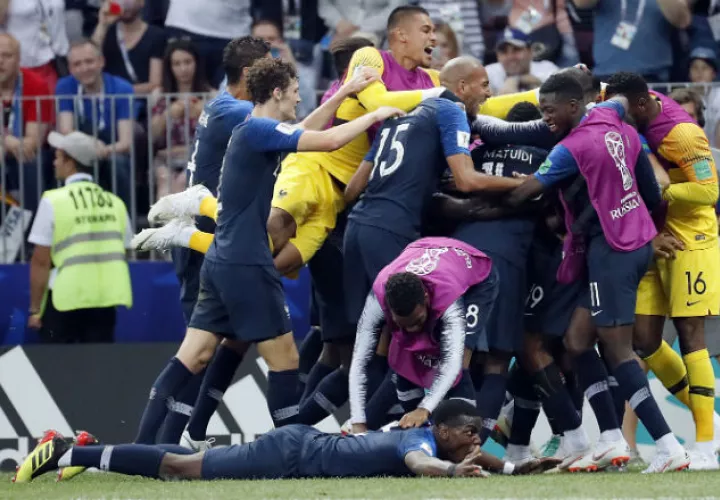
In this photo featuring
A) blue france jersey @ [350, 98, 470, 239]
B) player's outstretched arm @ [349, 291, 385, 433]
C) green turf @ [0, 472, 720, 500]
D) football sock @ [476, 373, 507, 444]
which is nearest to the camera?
green turf @ [0, 472, 720, 500]

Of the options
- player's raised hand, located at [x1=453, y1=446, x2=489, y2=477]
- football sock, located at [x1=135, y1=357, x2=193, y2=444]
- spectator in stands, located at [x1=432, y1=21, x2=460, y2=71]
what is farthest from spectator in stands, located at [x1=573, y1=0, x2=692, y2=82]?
player's raised hand, located at [x1=453, y1=446, x2=489, y2=477]

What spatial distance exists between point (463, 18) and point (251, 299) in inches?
201

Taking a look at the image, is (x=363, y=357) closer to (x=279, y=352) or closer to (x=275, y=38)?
(x=279, y=352)

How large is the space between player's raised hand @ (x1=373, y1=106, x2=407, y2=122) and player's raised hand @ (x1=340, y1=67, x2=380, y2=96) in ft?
0.88

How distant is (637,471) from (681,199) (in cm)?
157

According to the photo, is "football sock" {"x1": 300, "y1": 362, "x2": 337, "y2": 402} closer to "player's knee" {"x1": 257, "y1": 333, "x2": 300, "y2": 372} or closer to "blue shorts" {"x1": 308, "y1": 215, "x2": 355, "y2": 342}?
"blue shorts" {"x1": 308, "y1": 215, "x2": 355, "y2": 342}

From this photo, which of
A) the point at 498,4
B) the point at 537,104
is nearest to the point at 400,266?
the point at 537,104

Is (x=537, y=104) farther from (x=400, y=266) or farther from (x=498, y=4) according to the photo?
(x=498, y=4)

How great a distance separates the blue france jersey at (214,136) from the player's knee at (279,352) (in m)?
1.38

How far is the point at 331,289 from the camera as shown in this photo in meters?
9.46

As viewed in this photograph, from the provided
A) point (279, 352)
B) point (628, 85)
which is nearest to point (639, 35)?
point (628, 85)

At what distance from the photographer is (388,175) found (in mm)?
8828

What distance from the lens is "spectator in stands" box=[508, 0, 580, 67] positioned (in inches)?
507

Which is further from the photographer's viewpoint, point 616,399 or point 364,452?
point 616,399
